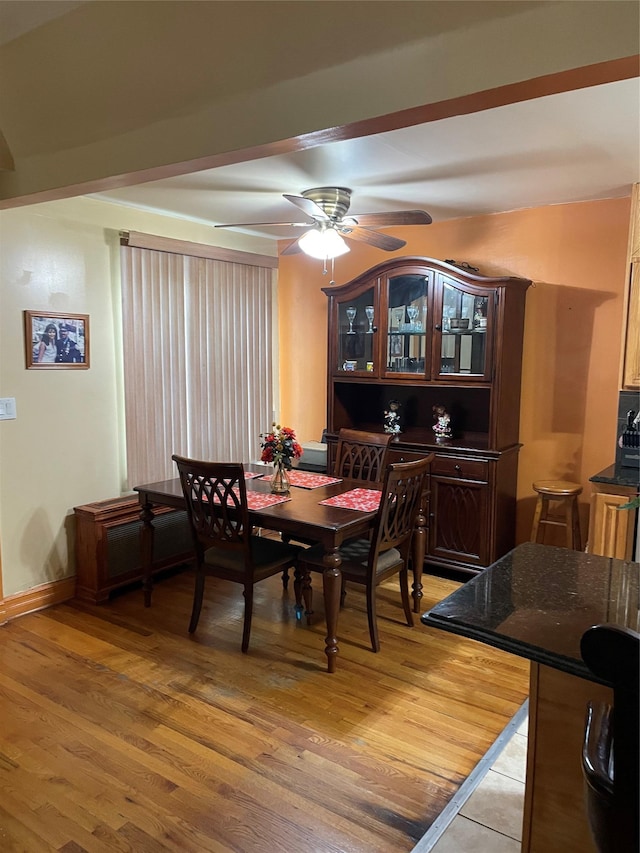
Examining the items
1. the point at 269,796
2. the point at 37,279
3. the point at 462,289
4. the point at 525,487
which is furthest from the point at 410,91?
the point at 525,487

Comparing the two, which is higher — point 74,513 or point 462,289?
point 462,289

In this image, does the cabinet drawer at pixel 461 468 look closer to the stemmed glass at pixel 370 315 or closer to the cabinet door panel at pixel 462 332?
the cabinet door panel at pixel 462 332

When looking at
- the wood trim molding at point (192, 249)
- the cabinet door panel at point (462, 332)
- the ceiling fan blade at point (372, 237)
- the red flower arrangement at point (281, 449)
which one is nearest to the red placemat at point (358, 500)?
the red flower arrangement at point (281, 449)

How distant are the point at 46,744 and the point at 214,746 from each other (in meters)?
0.65

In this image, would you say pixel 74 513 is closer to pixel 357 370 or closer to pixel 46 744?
pixel 46 744

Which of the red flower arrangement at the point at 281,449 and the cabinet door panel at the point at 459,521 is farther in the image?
the cabinet door panel at the point at 459,521

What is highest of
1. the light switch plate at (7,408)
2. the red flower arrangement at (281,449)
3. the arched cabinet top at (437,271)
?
the arched cabinet top at (437,271)

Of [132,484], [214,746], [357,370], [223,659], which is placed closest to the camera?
[214,746]

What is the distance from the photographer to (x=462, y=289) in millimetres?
3811

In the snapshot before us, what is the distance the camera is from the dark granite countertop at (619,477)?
3113 millimetres

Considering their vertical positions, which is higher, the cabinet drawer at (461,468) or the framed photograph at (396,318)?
the framed photograph at (396,318)

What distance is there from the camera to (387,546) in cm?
308

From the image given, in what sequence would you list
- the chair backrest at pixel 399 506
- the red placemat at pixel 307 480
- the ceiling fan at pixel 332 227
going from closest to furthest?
the chair backrest at pixel 399 506 → the ceiling fan at pixel 332 227 → the red placemat at pixel 307 480

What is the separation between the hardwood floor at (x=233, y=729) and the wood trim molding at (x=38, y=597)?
80 millimetres
